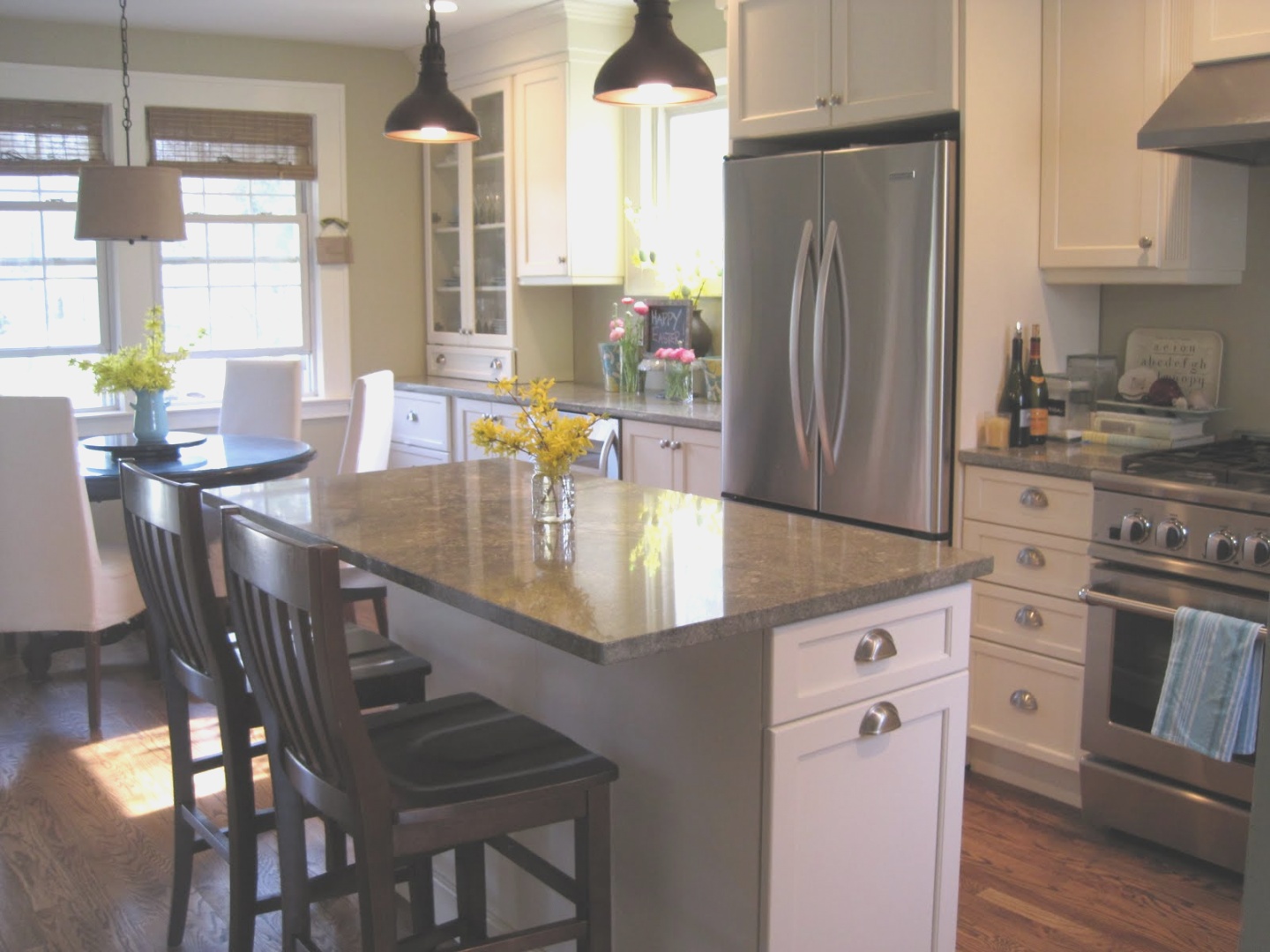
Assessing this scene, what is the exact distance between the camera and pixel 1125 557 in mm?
3062

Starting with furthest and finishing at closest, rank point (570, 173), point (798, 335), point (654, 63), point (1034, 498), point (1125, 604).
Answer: point (570, 173), point (798, 335), point (1034, 498), point (1125, 604), point (654, 63)

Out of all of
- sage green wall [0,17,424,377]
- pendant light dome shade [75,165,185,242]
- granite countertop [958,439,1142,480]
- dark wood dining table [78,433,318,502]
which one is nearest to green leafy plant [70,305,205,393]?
dark wood dining table [78,433,318,502]

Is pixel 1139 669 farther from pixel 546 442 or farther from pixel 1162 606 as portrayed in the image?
pixel 546 442

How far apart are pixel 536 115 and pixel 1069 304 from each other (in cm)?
251

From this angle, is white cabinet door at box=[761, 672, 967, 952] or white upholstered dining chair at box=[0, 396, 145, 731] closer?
white cabinet door at box=[761, 672, 967, 952]

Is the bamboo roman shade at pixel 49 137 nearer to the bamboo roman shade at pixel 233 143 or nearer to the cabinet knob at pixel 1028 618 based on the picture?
the bamboo roman shade at pixel 233 143

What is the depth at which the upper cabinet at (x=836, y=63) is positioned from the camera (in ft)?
11.1

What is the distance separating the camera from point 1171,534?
116 inches

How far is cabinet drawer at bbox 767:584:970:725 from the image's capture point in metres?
1.89

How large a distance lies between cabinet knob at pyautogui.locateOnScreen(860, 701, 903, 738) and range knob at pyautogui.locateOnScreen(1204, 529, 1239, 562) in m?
1.21

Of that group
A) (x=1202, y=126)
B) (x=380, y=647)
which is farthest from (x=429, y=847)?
(x=1202, y=126)

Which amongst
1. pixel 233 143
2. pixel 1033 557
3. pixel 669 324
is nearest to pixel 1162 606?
pixel 1033 557

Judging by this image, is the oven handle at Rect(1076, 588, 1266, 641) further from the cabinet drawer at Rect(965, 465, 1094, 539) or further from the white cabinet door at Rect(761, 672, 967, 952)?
the white cabinet door at Rect(761, 672, 967, 952)

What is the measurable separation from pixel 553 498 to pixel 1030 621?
151 centimetres
